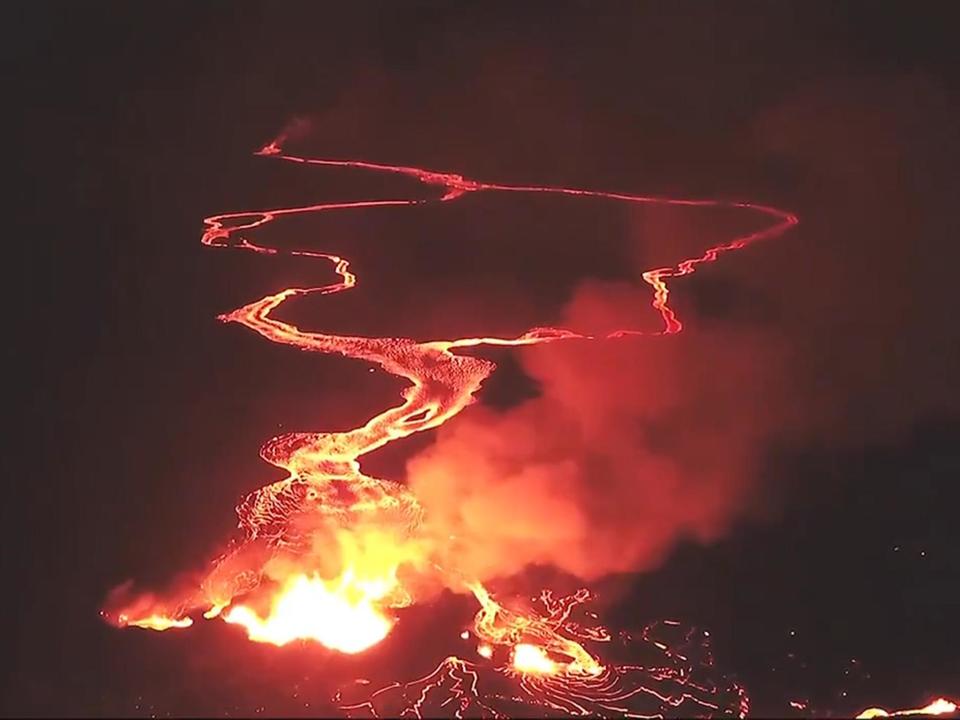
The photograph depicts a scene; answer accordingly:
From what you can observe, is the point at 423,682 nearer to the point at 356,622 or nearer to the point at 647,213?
the point at 356,622

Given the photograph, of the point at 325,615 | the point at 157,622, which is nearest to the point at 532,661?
the point at 325,615

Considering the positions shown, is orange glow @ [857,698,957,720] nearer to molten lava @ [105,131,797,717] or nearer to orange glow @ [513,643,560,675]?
molten lava @ [105,131,797,717]

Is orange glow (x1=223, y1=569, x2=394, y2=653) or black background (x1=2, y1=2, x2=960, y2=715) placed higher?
black background (x1=2, y1=2, x2=960, y2=715)

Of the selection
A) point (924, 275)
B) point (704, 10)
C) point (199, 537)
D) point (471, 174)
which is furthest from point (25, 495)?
point (924, 275)

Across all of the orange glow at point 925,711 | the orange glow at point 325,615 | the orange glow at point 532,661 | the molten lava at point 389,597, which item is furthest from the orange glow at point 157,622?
the orange glow at point 925,711

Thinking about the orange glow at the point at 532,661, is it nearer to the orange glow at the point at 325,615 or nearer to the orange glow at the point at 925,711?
the orange glow at the point at 325,615

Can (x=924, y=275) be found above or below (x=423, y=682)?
above

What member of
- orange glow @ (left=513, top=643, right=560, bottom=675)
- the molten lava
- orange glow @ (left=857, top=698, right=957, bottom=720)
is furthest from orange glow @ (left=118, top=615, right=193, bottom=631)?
orange glow @ (left=857, top=698, right=957, bottom=720)
